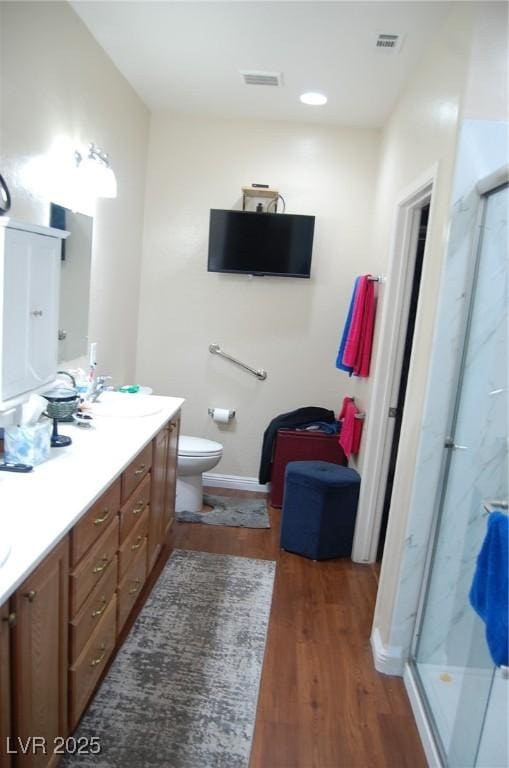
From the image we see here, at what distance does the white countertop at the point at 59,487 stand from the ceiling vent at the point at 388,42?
197 cm

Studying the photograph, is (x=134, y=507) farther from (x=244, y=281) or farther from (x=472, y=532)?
(x=244, y=281)

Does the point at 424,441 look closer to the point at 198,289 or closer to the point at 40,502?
the point at 40,502

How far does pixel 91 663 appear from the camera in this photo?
1.70 m

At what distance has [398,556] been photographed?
2107 millimetres

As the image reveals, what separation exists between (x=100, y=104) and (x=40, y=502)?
2.15 metres

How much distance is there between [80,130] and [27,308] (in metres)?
1.09

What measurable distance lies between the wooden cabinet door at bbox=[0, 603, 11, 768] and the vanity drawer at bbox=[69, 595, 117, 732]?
40cm

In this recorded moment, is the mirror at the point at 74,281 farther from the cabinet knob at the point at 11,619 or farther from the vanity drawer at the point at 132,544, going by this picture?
the cabinet knob at the point at 11,619

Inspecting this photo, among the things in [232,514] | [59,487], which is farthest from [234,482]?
[59,487]

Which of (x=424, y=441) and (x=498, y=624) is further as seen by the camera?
(x=424, y=441)

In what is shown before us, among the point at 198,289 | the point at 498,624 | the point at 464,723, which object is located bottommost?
the point at 464,723

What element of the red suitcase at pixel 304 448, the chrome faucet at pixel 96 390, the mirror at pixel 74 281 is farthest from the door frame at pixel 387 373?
the mirror at pixel 74 281

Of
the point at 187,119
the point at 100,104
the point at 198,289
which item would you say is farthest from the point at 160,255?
the point at 100,104

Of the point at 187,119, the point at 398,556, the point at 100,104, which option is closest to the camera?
the point at 398,556
